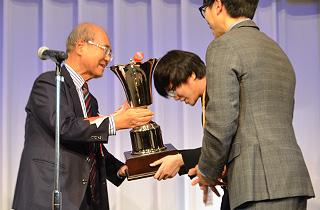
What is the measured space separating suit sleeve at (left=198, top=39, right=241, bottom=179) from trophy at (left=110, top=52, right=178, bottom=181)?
649 millimetres

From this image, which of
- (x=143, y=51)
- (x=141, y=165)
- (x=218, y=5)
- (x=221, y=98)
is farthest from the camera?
(x=143, y=51)

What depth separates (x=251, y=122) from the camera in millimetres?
1368

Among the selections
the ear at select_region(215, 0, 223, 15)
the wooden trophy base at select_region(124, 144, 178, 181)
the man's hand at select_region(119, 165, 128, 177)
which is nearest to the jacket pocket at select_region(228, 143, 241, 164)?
the ear at select_region(215, 0, 223, 15)

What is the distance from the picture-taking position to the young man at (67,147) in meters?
1.88

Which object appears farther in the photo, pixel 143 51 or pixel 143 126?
pixel 143 51

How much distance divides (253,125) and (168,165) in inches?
30.0

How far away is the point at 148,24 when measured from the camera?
3.51 metres

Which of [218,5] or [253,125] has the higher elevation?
[218,5]

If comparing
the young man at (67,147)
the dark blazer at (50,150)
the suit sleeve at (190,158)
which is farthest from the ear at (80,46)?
the suit sleeve at (190,158)

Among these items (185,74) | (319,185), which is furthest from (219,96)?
(319,185)

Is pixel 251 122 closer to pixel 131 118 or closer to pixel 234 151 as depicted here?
pixel 234 151

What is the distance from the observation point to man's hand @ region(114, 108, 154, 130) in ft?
6.48

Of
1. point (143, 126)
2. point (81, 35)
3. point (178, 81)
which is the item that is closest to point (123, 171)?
point (143, 126)

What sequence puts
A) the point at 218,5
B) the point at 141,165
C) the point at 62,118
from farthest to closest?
the point at 141,165 → the point at 62,118 → the point at 218,5
